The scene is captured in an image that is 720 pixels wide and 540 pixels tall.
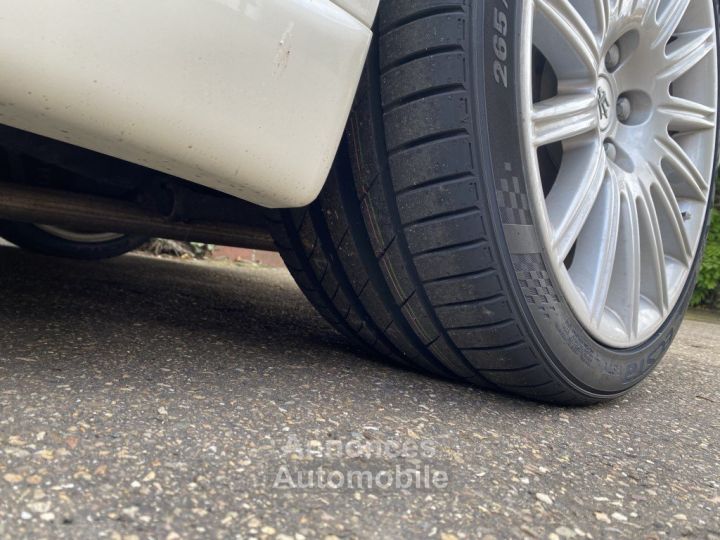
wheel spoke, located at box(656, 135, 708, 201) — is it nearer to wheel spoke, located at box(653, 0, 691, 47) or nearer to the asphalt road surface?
wheel spoke, located at box(653, 0, 691, 47)

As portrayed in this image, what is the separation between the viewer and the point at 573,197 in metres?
1.23

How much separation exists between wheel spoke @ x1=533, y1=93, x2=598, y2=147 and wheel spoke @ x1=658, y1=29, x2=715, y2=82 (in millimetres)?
375

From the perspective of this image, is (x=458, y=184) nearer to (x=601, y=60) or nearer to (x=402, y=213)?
(x=402, y=213)

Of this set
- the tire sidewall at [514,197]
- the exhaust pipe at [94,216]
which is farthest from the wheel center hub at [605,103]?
the exhaust pipe at [94,216]

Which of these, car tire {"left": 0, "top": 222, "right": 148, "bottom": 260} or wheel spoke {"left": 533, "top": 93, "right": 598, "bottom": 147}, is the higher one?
wheel spoke {"left": 533, "top": 93, "right": 598, "bottom": 147}

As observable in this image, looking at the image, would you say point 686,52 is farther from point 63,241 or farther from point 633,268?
point 63,241

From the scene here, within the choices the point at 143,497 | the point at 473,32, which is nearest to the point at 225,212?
the point at 473,32

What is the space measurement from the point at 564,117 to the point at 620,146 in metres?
0.33

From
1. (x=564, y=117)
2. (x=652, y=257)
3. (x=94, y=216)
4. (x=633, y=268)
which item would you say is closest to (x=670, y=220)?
(x=652, y=257)

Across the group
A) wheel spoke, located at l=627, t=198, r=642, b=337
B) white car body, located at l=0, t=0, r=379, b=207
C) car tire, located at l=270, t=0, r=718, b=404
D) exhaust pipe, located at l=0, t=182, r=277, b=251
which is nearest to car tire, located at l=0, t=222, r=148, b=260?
exhaust pipe, located at l=0, t=182, r=277, b=251

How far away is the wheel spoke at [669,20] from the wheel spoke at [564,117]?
0.33 m

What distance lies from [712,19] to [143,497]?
1.69 metres

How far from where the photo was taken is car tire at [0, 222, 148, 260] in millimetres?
2494

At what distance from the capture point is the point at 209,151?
849 mm
